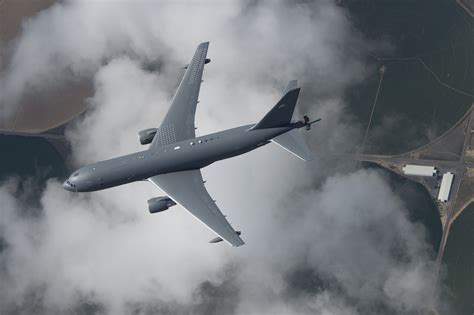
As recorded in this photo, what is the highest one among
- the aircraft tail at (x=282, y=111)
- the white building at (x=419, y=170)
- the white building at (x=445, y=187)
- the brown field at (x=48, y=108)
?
the brown field at (x=48, y=108)

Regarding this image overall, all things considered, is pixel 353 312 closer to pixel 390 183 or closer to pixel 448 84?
pixel 390 183

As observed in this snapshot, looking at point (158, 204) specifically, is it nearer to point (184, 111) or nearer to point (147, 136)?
point (147, 136)

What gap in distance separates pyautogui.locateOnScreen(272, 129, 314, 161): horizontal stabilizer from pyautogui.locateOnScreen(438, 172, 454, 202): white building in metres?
44.7

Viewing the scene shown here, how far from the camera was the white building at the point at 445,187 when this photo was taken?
407ft

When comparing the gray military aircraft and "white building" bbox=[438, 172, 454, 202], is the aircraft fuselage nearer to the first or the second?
the gray military aircraft

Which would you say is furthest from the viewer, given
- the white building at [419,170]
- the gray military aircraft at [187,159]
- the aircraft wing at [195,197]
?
the white building at [419,170]

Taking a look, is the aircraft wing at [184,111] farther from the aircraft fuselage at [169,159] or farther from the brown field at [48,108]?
the brown field at [48,108]

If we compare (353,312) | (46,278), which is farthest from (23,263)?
(353,312)

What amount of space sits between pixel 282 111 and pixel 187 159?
69.2ft

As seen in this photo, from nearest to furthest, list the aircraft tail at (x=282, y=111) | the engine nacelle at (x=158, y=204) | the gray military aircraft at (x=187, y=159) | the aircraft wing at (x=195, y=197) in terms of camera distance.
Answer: the aircraft wing at (x=195, y=197) < the gray military aircraft at (x=187, y=159) < the aircraft tail at (x=282, y=111) < the engine nacelle at (x=158, y=204)

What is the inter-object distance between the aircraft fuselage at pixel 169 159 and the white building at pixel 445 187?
155 ft

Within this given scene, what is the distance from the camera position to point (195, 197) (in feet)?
319

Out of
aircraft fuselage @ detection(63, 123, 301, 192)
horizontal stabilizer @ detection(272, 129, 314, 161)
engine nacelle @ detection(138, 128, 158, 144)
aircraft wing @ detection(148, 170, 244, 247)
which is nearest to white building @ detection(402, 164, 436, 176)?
horizontal stabilizer @ detection(272, 129, 314, 161)

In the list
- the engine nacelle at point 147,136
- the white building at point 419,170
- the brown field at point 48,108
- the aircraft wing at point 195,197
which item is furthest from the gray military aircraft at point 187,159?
the white building at point 419,170
